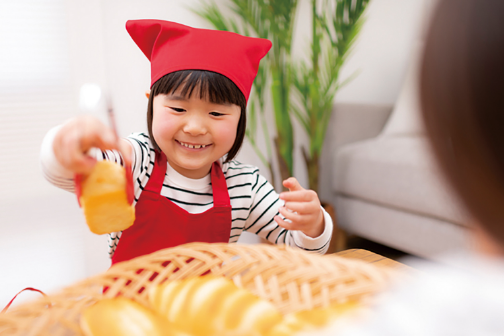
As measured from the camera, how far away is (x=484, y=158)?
19cm

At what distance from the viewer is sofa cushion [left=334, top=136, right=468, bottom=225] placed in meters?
1.33

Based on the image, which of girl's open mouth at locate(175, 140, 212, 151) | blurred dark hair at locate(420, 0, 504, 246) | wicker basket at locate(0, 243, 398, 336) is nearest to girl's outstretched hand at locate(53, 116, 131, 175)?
wicker basket at locate(0, 243, 398, 336)

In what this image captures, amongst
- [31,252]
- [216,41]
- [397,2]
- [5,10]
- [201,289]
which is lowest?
[31,252]

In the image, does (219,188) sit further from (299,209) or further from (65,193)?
(65,193)

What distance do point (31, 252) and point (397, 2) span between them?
209 centimetres

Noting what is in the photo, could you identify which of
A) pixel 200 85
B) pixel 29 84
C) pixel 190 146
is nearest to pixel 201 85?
pixel 200 85

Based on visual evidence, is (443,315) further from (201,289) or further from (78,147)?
(78,147)

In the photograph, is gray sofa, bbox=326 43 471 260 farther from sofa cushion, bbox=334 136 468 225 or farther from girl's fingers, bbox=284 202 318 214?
girl's fingers, bbox=284 202 318 214

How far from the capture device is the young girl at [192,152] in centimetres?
69

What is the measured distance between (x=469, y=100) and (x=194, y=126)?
54cm

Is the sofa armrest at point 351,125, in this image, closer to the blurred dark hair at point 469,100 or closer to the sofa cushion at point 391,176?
the sofa cushion at point 391,176

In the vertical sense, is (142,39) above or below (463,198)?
above

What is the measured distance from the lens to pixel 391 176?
1.43m

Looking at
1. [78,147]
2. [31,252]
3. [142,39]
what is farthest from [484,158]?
[31,252]
